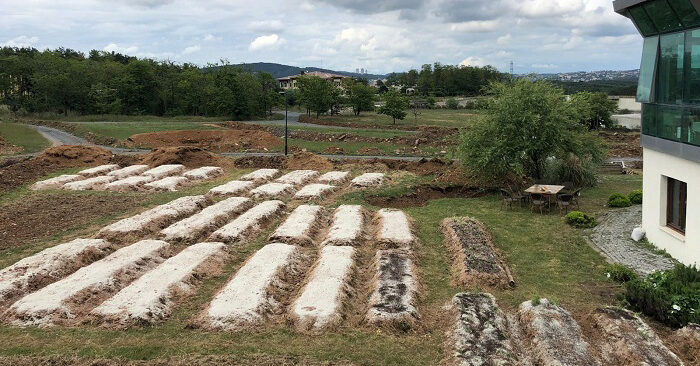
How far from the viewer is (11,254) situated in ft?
51.5

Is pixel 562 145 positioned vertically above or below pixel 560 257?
above

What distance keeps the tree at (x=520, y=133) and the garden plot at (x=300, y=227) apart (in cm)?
809

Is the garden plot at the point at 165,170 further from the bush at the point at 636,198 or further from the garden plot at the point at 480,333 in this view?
the bush at the point at 636,198

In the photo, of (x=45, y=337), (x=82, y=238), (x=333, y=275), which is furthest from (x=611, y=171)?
(x=45, y=337)

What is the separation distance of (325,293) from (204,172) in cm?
1975

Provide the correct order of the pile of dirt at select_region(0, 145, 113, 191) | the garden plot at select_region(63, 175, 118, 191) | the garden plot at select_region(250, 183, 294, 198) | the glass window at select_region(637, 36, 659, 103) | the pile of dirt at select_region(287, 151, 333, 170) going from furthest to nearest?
the pile of dirt at select_region(287, 151, 333, 170) → the pile of dirt at select_region(0, 145, 113, 191) → the garden plot at select_region(63, 175, 118, 191) → the garden plot at select_region(250, 183, 294, 198) → the glass window at select_region(637, 36, 659, 103)

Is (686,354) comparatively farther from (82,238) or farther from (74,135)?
(74,135)

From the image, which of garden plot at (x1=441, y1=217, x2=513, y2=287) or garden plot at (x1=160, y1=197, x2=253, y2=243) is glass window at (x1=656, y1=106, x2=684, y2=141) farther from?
garden plot at (x1=160, y1=197, x2=253, y2=243)

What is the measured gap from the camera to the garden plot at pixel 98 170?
29328 mm

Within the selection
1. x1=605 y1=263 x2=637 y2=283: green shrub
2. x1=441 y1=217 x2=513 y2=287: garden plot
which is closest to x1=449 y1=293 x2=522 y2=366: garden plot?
x1=441 y1=217 x2=513 y2=287: garden plot

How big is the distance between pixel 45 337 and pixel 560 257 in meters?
12.9

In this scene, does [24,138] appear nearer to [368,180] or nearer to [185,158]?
[185,158]

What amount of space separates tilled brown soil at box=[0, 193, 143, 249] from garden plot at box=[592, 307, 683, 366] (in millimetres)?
16338

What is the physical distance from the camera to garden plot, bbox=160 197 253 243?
1681cm
